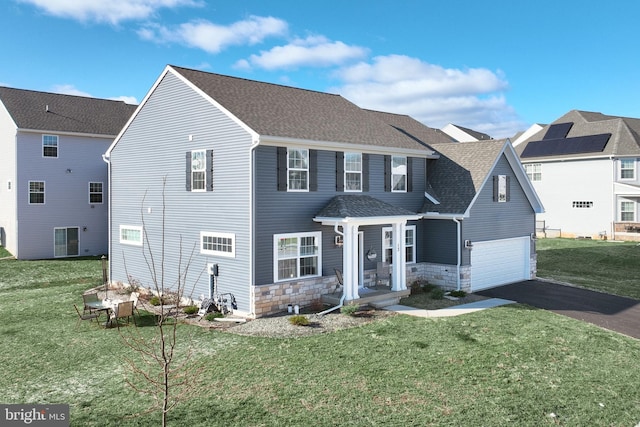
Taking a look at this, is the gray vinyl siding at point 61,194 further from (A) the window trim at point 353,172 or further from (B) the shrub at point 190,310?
(A) the window trim at point 353,172

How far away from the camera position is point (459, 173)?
21.3 meters

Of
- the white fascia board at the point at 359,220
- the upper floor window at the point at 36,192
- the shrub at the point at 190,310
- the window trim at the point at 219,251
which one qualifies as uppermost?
the upper floor window at the point at 36,192

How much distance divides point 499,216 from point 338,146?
8.65 metres

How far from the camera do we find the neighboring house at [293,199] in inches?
625

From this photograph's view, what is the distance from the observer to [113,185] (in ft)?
71.8

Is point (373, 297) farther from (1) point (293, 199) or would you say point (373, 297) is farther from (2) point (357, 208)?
(1) point (293, 199)

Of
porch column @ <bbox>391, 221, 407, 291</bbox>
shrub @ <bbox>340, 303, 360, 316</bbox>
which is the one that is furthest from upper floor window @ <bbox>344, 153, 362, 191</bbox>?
shrub @ <bbox>340, 303, 360, 316</bbox>

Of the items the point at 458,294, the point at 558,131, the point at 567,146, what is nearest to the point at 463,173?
the point at 458,294

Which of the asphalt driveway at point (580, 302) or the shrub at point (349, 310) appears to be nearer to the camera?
the asphalt driveway at point (580, 302)

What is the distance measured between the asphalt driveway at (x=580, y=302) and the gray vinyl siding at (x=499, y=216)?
2273 millimetres

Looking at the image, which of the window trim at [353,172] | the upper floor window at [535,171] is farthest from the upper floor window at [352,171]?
the upper floor window at [535,171]

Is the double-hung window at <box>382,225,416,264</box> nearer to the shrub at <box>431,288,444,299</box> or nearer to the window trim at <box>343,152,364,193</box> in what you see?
the shrub at <box>431,288,444,299</box>

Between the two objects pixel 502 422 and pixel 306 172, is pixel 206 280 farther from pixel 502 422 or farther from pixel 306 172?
pixel 502 422

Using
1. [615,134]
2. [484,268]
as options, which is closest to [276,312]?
[484,268]
